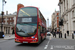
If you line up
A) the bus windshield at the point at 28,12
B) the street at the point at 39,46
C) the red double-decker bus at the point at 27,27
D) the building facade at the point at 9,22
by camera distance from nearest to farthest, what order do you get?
the street at the point at 39,46 → the red double-decker bus at the point at 27,27 → the bus windshield at the point at 28,12 → the building facade at the point at 9,22

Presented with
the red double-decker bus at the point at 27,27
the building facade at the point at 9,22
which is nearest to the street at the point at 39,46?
the red double-decker bus at the point at 27,27

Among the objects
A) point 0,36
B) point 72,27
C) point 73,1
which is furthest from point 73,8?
point 0,36

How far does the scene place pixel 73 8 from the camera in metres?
34.3

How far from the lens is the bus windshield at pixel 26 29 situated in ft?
38.3

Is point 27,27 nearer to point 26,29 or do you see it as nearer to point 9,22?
point 26,29

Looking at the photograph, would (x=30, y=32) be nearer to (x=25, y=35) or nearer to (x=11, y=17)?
(x=25, y=35)

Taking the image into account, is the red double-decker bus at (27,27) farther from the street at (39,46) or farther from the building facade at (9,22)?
the building facade at (9,22)

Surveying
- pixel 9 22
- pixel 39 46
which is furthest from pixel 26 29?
pixel 9 22

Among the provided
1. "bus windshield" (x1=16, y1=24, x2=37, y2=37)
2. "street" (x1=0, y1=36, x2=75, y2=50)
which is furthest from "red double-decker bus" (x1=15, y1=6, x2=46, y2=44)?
"street" (x1=0, y1=36, x2=75, y2=50)

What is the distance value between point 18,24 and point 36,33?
2157mm

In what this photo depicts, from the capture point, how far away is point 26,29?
11727 millimetres

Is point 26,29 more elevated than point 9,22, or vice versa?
point 9,22

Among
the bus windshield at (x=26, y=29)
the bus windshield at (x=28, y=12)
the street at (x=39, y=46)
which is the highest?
the bus windshield at (x=28, y=12)

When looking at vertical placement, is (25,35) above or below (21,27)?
below
